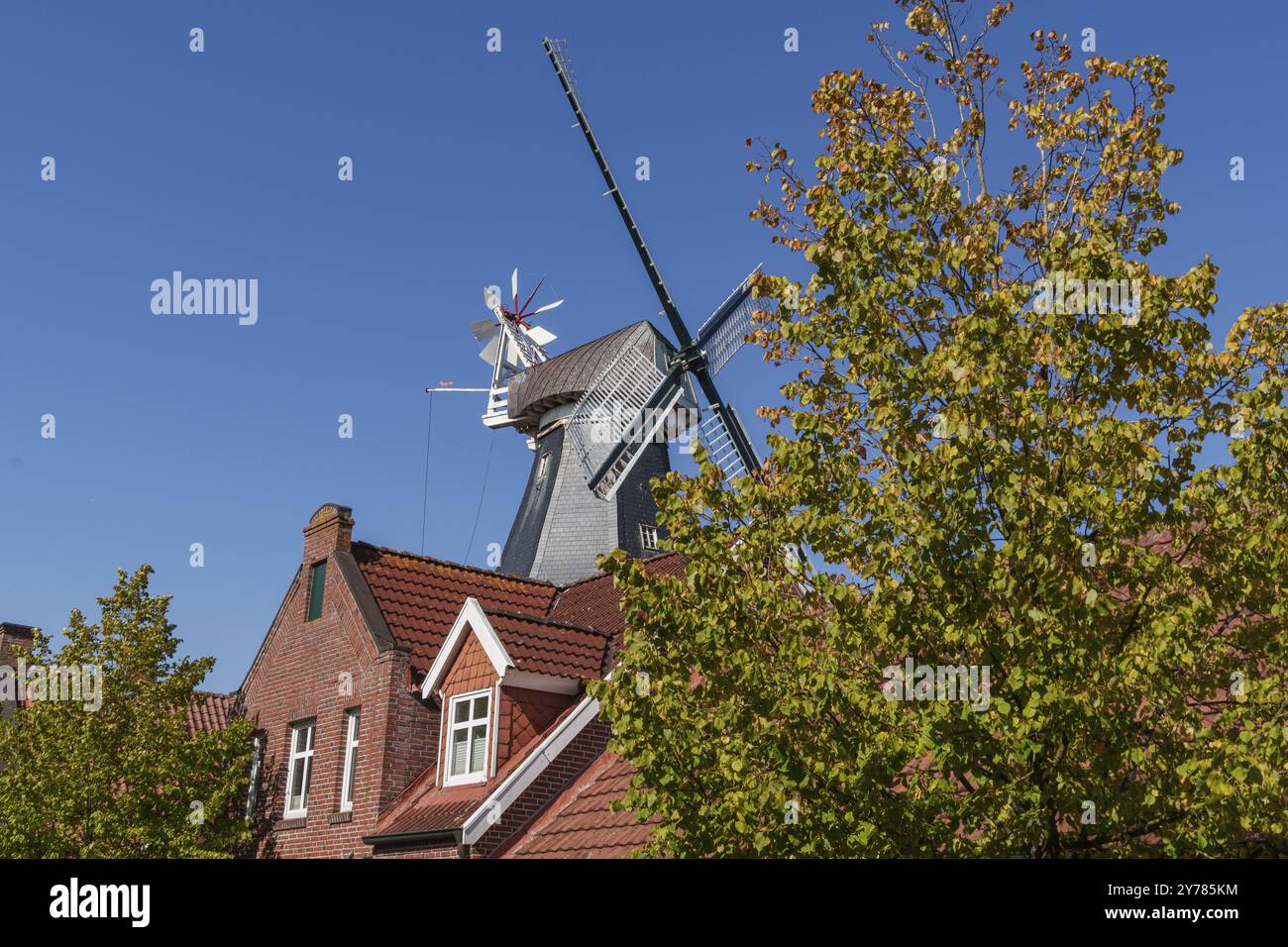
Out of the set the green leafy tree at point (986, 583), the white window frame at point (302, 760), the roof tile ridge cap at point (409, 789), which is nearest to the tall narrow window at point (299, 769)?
the white window frame at point (302, 760)

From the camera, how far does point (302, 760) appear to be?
2225 centimetres

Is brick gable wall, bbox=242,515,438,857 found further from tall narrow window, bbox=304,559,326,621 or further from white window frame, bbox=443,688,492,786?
white window frame, bbox=443,688,492,786

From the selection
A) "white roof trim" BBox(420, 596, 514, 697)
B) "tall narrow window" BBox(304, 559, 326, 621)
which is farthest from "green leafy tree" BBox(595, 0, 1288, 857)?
"tall narrow window" BBox(304, 559, 326, 621)

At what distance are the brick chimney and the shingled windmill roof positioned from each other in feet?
58.2

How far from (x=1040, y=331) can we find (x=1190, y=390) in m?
1.31

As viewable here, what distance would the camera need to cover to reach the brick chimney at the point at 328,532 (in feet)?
77.0

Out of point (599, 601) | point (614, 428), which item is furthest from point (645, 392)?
point (599, 601)

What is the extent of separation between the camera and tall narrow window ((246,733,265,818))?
22531mm

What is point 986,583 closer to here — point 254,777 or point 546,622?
point 546,622

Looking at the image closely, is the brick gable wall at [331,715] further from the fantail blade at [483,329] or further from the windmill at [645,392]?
the fantail blade at [483,329]
